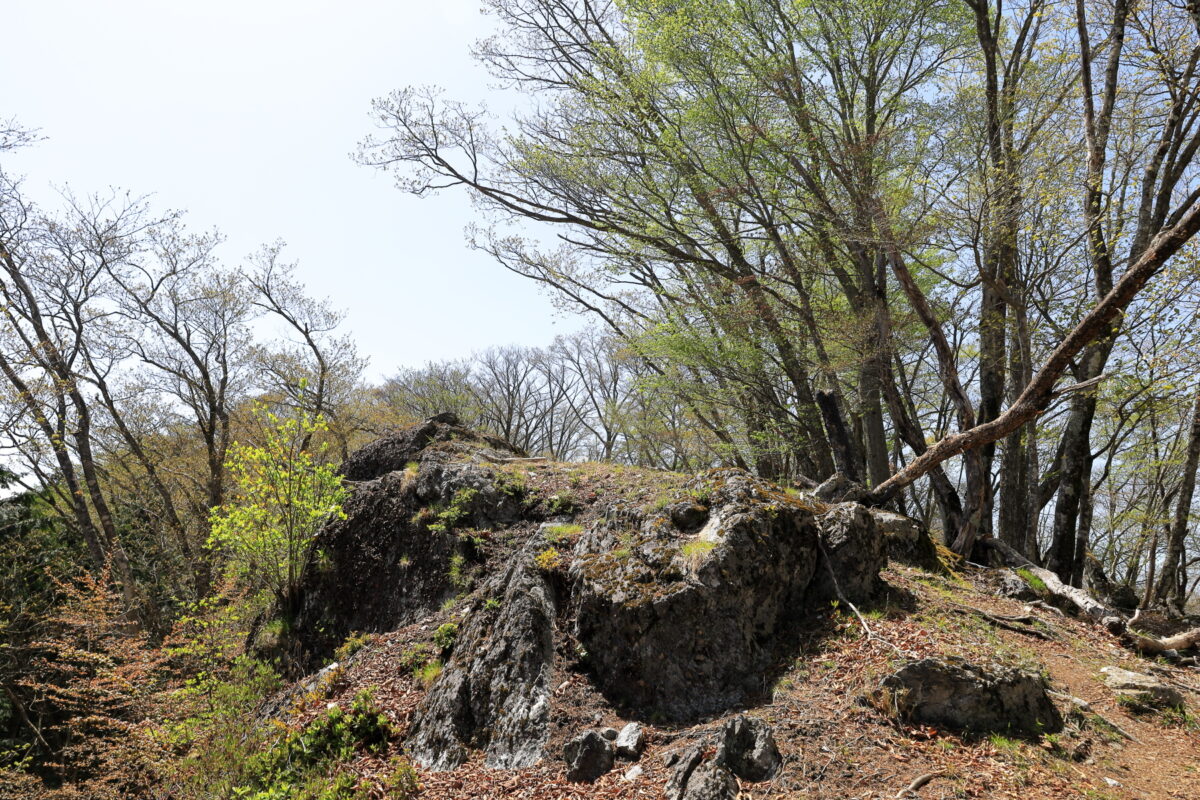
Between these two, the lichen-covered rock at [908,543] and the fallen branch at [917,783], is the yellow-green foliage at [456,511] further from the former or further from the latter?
the fallen branch at [917,783]

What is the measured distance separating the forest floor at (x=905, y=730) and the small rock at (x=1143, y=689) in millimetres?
100

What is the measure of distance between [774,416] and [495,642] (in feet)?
29.5

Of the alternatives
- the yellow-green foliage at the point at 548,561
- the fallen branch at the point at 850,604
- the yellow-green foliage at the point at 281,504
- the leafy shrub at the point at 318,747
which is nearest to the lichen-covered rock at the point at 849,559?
the fallen branch at the point at 850,604

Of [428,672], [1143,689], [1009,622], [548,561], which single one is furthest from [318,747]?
[1143,689]

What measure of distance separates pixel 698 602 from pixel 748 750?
120 centimetres

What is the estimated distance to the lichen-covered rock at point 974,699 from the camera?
12.9ft

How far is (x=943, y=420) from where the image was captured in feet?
55.6

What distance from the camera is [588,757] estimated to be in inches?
168

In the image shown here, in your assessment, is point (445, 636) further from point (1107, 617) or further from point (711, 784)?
point (1107, 617)

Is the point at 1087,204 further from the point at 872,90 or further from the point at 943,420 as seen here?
the point at 943,420

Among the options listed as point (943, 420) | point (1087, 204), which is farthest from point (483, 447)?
point (943, 420)

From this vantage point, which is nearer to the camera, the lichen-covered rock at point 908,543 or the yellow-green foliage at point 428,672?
the yellow-green foliage at point 428,672

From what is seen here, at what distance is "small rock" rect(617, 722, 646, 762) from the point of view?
14.0ft

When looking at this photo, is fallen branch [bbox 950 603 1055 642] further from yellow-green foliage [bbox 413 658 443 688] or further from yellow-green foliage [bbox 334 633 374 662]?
yellow-green foliage [bbox 334 633 374 662]
